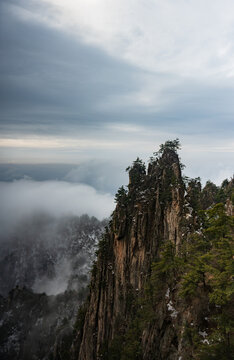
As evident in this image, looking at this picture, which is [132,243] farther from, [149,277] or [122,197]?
[122,197]

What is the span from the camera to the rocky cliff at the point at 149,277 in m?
28.2

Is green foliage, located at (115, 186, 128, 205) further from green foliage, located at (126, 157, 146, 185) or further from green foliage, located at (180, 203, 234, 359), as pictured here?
green foliage, located at (180, 203, 234, 359)

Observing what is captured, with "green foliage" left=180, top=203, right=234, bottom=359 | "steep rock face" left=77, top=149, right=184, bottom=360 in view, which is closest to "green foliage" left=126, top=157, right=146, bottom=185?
"steep rock face" left=77, top=149, right=184, bottom=360

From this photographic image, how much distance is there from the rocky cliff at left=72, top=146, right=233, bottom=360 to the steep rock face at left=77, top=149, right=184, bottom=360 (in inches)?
8.3

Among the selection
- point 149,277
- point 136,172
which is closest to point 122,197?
point 136,172

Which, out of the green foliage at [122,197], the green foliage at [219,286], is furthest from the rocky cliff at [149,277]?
the green foliage at [219,286]

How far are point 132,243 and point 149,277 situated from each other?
11.0 metres

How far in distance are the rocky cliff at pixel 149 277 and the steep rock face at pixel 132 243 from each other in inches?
8.3

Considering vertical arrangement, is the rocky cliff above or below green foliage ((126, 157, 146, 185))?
below

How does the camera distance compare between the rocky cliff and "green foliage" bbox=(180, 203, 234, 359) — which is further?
the rocky cliff

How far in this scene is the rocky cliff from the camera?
92.6ft

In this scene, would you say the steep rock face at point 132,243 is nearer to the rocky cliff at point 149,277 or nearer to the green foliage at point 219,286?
the rocky cliff at point 149,277

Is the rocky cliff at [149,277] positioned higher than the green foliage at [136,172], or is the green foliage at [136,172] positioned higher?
the green foliage at [136,172]

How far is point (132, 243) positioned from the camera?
64.1 metres
